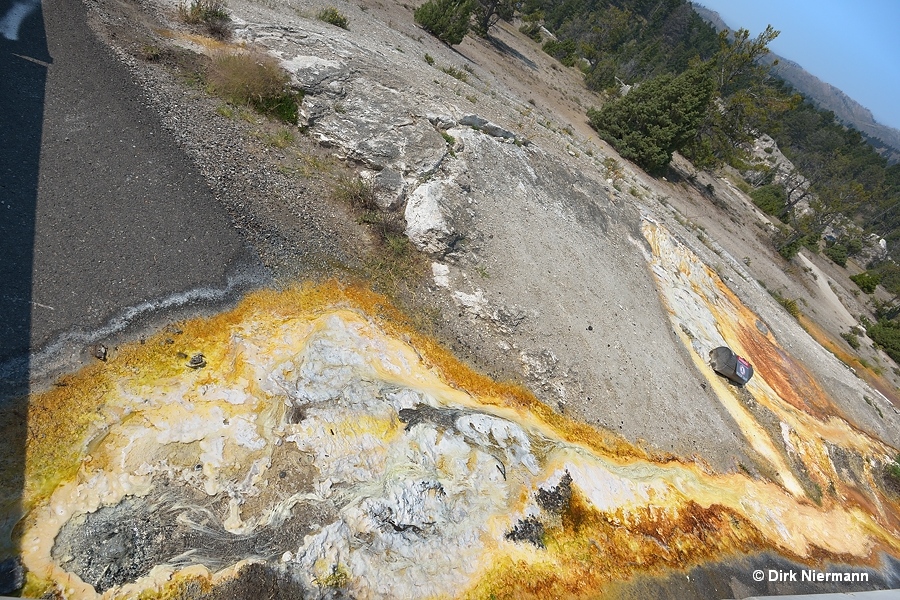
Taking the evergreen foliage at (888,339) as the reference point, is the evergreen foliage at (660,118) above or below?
above

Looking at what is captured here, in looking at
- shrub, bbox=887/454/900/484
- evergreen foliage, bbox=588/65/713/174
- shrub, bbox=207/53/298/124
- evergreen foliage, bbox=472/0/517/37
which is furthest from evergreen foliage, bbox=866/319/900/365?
shrub, bbox=207/53/298/124

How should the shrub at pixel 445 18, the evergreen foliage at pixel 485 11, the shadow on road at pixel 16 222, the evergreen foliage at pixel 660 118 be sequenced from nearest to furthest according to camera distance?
the shadow on road at pixel 16 222 → the shrub at pixel 445 18 → the evergreen foliage at pixel 660 118 → the evergreen foliage at pixel 485 11

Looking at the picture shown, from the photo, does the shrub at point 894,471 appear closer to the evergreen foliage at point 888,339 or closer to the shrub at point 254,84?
the shrub at point 254,84

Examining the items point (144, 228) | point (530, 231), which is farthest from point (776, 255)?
point (144, 228)

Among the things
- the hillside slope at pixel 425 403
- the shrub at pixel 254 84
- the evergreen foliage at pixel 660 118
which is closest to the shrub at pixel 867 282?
the evergreen foliage at pixel 660 118

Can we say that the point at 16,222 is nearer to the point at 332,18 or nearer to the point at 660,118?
the point at 332,18

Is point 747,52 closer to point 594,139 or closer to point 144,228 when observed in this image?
point 594,139
